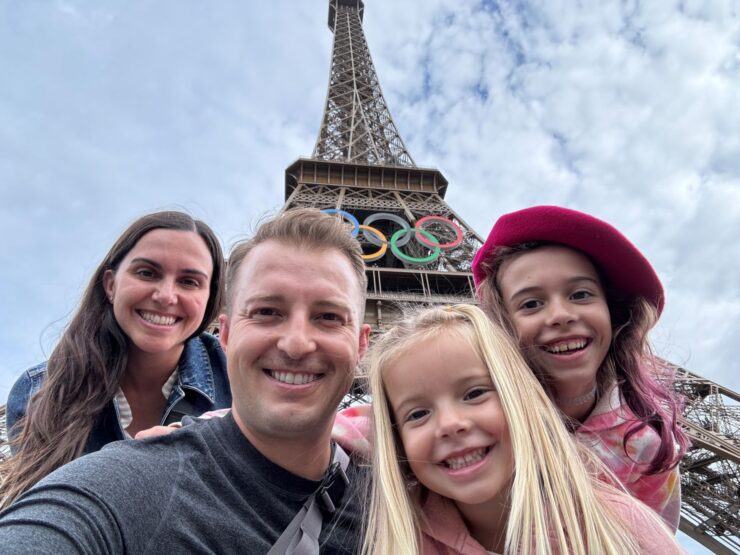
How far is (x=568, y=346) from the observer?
2.21m

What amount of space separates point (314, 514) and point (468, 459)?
0.63 m

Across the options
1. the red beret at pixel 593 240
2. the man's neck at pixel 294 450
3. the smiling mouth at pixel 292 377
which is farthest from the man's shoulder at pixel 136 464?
the red beret at pixel 593 240

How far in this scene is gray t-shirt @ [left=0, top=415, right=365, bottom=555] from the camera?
1150 mm

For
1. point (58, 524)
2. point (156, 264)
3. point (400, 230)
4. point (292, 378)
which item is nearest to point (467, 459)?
point (292, 378)

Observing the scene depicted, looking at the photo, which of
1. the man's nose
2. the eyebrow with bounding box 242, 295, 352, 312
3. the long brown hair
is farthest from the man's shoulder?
the long brown hair

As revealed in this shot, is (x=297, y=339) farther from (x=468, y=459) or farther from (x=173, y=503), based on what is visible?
(x=468, y=459)

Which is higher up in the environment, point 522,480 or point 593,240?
point 593,240

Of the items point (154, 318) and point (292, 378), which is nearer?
point (292, 378)

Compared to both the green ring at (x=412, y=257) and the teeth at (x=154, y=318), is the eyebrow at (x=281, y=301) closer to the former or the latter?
the teeth at (x=154, y=318)

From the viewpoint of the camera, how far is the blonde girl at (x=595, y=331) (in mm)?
2213

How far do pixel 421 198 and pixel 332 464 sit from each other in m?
24.8

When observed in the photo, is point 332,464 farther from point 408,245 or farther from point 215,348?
point 408,245

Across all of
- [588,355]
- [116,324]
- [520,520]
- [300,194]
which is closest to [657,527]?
[520,520]

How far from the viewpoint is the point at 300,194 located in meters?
23.9
